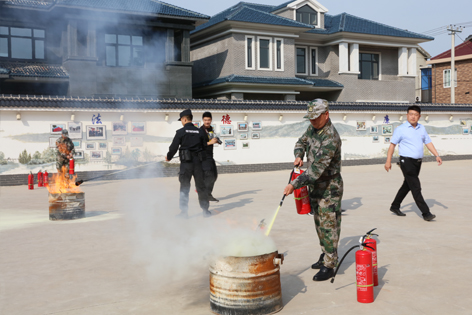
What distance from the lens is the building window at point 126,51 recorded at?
1527 cm

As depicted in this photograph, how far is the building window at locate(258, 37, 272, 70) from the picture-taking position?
1136 inches

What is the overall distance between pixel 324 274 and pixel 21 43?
76.6 ft

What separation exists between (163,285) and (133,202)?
22.2ft

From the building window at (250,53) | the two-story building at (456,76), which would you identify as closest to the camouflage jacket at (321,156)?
the building window at (250,53)

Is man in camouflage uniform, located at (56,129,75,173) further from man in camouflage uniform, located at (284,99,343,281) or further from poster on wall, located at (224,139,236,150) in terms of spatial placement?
man in camouflage uniform, located at (284,99,343,281)

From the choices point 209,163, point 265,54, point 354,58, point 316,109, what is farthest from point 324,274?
point 354,58

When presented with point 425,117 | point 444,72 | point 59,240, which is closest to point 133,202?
point 59,240

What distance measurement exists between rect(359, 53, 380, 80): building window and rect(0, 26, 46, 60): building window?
21284mm

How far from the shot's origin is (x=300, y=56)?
1292 inches

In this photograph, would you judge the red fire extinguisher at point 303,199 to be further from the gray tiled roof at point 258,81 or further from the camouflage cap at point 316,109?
the gray tiled roof at point 258,81

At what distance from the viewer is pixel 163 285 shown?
4.75 meters

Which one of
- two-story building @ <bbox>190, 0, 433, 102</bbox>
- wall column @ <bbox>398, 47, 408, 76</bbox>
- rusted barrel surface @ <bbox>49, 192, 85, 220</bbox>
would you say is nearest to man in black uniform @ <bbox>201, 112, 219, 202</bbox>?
rusted barrel surface @ <bbox>49, 192, 85, 220</bbox>

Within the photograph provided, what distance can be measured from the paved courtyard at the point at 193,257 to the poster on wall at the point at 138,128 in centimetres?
744

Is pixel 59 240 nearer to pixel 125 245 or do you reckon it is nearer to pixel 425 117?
pixel 125 245
